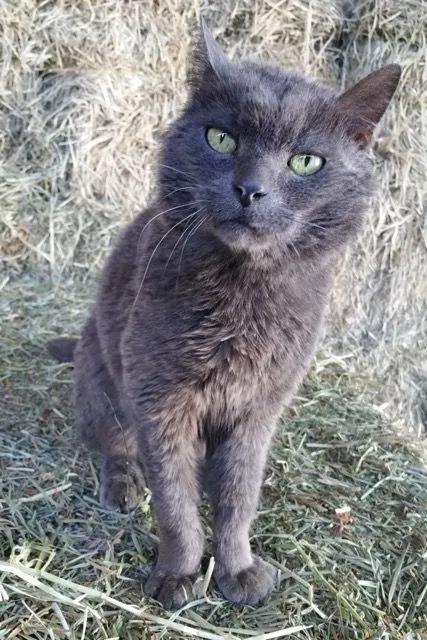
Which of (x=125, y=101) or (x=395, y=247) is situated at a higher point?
(x=125, y=101)

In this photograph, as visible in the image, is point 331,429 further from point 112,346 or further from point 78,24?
point 78,24

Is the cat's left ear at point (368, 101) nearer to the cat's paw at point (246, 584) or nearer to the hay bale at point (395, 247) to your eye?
the cat's paw at point (246, 584)

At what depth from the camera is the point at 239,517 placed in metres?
1.37

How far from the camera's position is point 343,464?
73.1 inches

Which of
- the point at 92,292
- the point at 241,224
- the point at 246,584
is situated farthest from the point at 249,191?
the point at 92,292

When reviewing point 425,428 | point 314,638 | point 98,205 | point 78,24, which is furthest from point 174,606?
point 78,24

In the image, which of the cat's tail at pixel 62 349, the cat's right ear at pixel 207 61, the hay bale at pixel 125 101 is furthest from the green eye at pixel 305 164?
the hay bale at pixel 125 101

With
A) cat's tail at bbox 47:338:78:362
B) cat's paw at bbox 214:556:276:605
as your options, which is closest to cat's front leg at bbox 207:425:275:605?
cat's paw at bbox 214:556:276:605

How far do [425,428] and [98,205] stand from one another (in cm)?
181

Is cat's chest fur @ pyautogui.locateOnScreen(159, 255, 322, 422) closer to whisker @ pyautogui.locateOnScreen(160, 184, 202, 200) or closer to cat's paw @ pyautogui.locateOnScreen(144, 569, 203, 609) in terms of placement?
whisker @ pyautogui.locateOnScreen(160, 184, 202, 200)

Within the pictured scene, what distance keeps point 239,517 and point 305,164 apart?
766 millimetres

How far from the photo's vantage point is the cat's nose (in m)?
1.06

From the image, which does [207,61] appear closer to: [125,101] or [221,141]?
[221,141]

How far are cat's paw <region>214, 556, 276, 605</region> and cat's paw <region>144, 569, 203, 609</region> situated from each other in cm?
5
